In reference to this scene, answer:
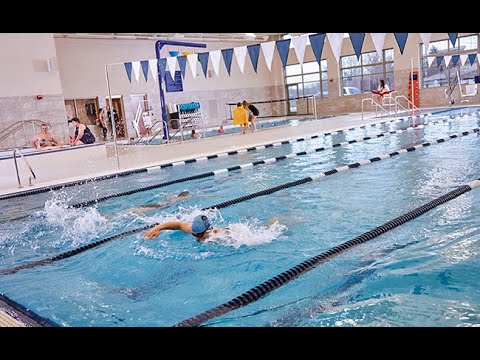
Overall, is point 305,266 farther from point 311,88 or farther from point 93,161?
point 311,88

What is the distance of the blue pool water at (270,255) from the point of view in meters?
3.02

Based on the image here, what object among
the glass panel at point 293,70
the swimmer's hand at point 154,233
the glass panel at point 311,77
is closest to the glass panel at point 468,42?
the glass panel at point 311,77

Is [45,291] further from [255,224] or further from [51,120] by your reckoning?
[51,120]

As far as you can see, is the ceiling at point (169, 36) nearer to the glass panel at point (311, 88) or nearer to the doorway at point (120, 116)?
the doorway at point (120, 116)

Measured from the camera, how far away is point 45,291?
3.67m

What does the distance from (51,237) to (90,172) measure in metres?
4.00

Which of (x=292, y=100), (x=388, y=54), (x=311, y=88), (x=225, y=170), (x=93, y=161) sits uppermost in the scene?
(x=388, y=54)

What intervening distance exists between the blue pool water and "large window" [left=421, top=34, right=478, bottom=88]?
46.5ft

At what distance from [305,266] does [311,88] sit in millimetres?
22726

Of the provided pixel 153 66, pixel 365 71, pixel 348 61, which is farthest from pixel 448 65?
pixel 153 66

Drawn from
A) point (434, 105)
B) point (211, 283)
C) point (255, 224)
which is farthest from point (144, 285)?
point (434, 105)

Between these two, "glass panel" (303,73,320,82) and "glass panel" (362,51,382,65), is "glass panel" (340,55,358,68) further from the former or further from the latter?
"glass panel" (303,73,320,82)

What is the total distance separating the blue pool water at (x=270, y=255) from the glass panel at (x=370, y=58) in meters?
15.9

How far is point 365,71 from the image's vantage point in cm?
2269
